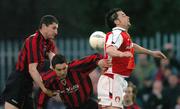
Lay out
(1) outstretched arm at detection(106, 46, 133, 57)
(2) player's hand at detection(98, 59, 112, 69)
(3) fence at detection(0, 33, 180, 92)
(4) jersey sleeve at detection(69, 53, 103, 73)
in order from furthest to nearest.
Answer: (3) fence at detection(0, 33, 180, 92), (4) jersey sleeve at detection(69, 53, 103, 73), (2) player's hand at detection(98, 59, 112, 69), (1) outstretched arm at detection(106, 46, 133, 57)

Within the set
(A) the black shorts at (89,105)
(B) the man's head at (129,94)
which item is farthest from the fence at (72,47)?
(A) the black shorts at (89,105)

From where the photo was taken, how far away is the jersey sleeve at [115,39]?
1146 cm

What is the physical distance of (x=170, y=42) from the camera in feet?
60.4

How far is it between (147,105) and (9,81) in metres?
3.57

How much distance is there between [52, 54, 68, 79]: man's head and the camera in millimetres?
11742

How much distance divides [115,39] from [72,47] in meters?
8.02

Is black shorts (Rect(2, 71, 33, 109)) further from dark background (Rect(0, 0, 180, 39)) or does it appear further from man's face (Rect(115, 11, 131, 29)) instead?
dark background (Rect(0, 0, 180, 39))

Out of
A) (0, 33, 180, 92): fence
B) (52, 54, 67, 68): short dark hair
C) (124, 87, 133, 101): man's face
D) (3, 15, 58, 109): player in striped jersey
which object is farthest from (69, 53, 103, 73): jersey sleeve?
(0, 33, 180, 92): fence

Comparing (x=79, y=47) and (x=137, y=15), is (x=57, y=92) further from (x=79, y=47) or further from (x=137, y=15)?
(x=137, y=15)

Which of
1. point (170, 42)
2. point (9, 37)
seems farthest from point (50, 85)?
point (9, 37)

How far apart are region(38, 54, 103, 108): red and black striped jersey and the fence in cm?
642

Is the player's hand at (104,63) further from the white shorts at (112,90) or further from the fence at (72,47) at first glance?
the fence at (72,47)

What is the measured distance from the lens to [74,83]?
39.5 ft

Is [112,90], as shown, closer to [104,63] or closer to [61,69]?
[104,63]
